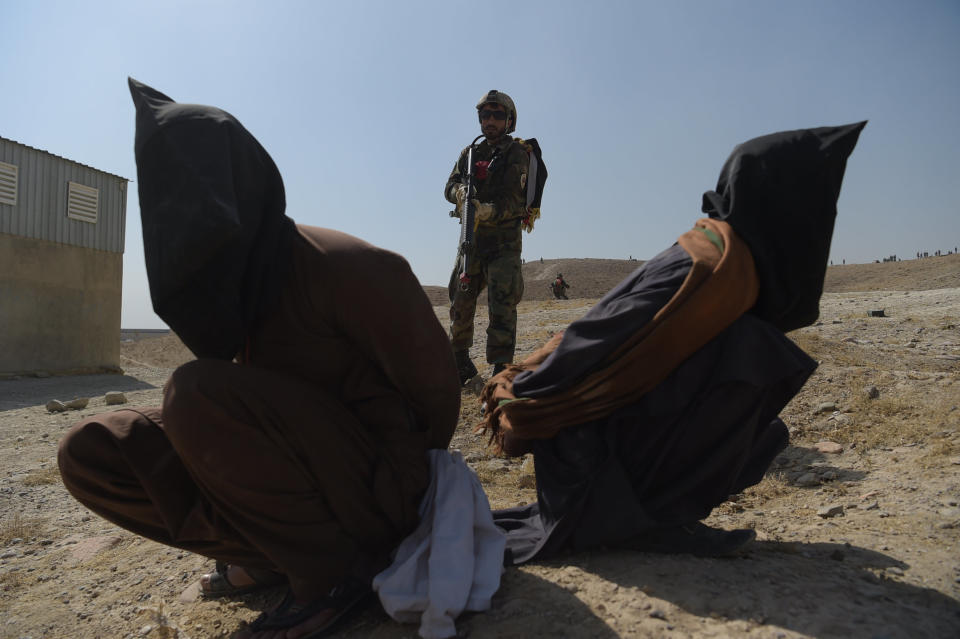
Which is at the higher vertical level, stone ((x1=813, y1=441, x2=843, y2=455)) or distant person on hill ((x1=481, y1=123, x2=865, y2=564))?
distant person on hill ((x1=481, y1=123, x2=865, y2=564))

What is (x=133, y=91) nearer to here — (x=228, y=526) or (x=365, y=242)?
(x=365, y=242)

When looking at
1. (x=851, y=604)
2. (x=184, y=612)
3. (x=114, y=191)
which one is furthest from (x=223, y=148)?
(x=114, y=191)

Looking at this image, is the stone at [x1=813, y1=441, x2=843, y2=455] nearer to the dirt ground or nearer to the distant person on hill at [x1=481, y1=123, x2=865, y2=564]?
the dirt ground

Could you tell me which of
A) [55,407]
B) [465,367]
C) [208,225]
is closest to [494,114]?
[465,367]

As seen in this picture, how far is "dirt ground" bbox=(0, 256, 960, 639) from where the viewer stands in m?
1.63

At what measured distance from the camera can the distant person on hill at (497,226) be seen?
5258mm

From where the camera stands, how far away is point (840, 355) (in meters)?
4.75

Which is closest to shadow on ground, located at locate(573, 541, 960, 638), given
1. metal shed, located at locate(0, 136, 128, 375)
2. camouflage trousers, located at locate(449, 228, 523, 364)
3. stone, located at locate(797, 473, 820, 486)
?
stone, located at locate(797, 473, 820, 486)

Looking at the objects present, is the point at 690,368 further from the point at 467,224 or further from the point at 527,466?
the point at 467,224

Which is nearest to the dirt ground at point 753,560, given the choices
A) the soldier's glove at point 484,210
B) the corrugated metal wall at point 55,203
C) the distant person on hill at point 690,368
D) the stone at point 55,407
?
the distant person on hill at point 690,368

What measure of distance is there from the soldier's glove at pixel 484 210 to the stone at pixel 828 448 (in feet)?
9.73

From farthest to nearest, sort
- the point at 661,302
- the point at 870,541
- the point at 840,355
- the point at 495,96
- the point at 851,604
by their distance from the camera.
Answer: the point at 495,96 < the point at 840,355 < the point at 870,541 < the point at 661,302 < the point at 851,604

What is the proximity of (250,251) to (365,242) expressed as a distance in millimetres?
325

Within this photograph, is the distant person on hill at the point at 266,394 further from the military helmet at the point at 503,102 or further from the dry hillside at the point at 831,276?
the dry hillside at the point at 831,276
